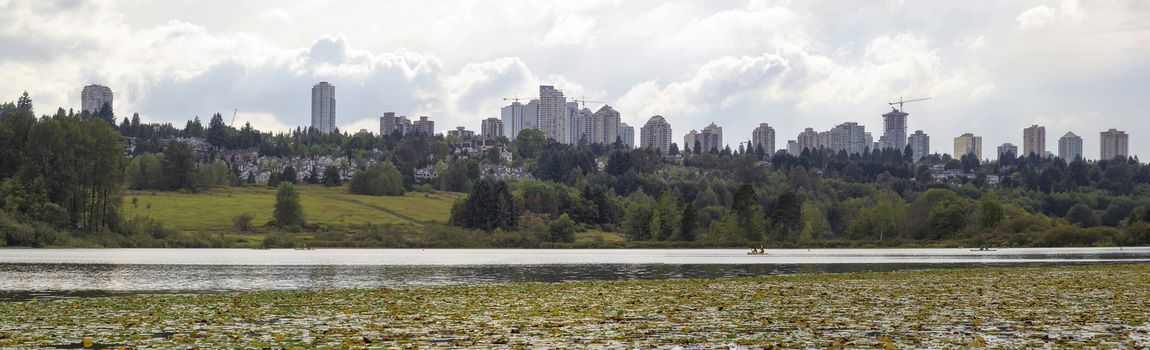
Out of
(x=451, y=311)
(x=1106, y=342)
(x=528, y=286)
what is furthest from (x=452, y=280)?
(x=1106, y=342)

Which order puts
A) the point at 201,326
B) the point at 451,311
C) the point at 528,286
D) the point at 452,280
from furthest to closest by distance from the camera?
the point at 452,280, the point at 528,286, the point at 451,311, the point at 201,326

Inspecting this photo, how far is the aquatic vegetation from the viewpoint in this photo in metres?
29.6

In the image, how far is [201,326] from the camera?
111 feet

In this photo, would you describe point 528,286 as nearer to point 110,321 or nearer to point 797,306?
point 797,306

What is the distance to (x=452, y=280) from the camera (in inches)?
2805

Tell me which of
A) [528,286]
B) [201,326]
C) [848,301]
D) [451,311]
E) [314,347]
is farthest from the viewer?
[528,286]

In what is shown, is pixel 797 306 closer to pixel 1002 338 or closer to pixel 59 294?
pixel 1002 338

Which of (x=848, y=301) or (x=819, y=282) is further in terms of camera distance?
(x=819, y=282)

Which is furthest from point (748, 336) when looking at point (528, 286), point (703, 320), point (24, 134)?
point (24, 134)

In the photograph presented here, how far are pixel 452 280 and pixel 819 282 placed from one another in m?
23.7

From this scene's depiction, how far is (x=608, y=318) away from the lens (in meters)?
36.9

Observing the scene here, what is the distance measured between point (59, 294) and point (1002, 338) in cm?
4273

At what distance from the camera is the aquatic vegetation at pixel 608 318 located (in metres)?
29.6

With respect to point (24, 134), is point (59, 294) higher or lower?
lower
